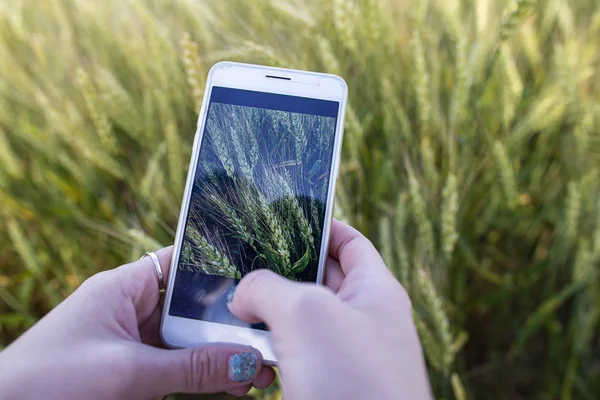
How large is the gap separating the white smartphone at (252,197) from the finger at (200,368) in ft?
0.06

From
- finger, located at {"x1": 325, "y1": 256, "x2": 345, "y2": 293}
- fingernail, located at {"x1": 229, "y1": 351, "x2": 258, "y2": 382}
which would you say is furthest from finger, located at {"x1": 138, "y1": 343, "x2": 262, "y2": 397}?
finger, located at {"x1": 325, "y1": 256, "x2": 345, "y2": 293}

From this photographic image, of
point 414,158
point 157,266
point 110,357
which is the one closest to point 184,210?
point 157,266

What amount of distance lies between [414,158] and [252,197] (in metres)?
0.25

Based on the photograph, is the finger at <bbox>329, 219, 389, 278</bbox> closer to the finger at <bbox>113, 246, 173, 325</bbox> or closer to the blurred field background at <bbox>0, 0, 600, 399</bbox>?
the blurred field background at <bbox>0, 0, 600, 399</bbox>

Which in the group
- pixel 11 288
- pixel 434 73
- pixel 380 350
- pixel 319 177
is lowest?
pixel 11 288

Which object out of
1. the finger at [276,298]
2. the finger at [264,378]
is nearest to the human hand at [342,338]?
the finger at [276,298]

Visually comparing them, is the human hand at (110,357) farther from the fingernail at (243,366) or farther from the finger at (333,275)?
the finger at (333,275)

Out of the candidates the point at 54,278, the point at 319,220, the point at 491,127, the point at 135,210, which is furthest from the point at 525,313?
the point at 54,278

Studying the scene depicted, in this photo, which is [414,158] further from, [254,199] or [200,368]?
[200,368]

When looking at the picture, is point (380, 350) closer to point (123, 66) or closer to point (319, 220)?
point (319, 220)

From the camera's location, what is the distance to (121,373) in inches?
15.1

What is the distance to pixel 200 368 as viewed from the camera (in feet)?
1.39

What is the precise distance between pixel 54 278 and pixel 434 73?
0.69 metres

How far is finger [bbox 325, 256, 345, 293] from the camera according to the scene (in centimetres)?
49
